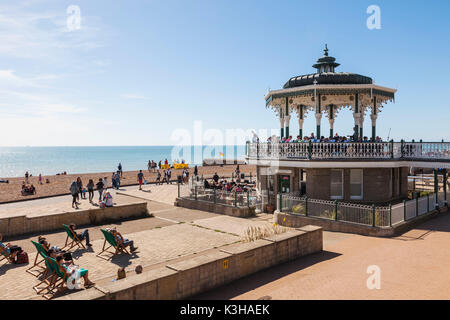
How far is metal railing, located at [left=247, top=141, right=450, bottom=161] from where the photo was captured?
17.1 metres

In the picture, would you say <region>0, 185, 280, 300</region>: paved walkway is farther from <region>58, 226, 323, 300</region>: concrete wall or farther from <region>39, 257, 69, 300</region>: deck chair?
<region>58, 226, 323, 300</region>: concrete wall

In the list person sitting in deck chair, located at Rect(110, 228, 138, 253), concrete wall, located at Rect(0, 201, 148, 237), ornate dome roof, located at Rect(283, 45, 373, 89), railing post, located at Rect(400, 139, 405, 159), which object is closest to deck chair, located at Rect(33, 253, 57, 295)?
person sitting in deck chair, located at Rect(110, 228, 138, 253)

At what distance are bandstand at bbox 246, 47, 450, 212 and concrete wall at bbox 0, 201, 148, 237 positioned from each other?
7.83 m

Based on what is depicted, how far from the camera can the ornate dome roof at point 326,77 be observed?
19516 mm

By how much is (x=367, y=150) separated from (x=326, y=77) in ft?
17.2

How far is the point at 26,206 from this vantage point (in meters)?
22.3

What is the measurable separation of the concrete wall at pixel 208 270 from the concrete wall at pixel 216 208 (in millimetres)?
7398

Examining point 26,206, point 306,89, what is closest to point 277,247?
point 306,89

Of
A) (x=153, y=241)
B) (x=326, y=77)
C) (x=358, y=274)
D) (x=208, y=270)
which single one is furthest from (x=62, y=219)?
(x=326, y=77)

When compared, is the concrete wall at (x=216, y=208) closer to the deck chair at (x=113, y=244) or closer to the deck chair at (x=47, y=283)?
the deck chair at (x=113, y=244)

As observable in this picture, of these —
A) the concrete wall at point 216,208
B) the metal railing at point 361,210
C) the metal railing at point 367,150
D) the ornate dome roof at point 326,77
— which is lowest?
the concrete wall at point 216,208

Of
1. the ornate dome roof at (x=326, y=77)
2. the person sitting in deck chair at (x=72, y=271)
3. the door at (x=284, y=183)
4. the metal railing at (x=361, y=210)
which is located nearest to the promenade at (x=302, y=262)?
the person sitting in deck chair at (x=72, y=271)
